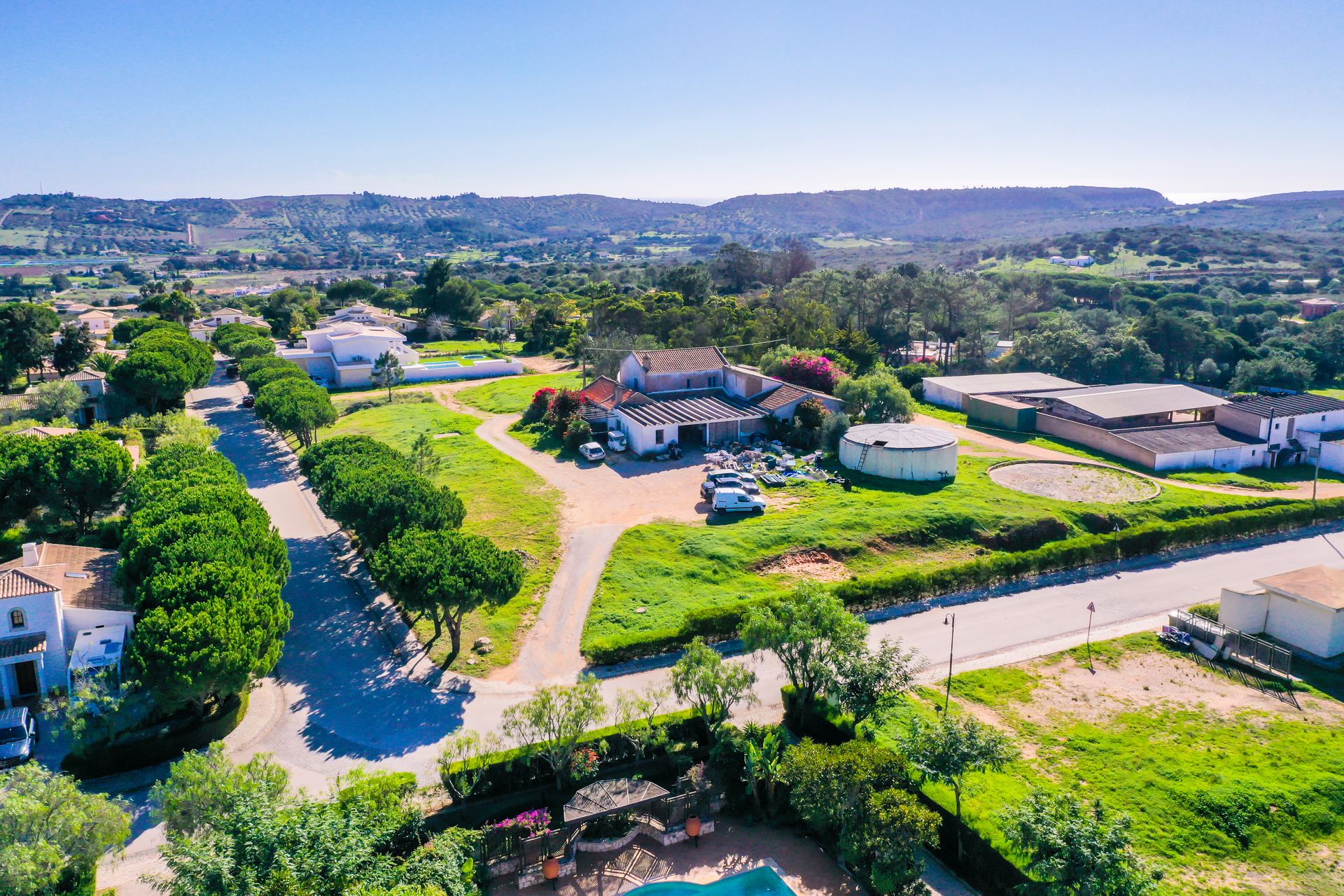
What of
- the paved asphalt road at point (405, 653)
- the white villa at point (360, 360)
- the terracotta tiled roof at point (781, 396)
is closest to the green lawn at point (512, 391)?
the white villa at point (360, 360)

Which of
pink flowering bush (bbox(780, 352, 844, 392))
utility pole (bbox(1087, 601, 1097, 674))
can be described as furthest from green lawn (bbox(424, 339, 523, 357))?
utility pole (bbox(1087, 601, 1097, 674))

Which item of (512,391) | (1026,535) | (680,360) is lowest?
(1026,535)

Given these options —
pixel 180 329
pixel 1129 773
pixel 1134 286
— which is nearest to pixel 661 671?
pixel 1129 773

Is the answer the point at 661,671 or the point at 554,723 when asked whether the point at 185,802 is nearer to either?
the point at 554,723

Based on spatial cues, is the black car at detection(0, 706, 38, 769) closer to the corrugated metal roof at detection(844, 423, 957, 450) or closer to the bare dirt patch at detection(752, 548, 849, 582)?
the bare dirt patch at detection(752, 548, 849, 582)

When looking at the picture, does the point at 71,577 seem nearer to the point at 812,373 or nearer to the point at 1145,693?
the point at 1145,693

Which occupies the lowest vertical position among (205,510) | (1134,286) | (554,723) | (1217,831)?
(1217,831)

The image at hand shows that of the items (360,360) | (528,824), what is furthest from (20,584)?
(360,360)
